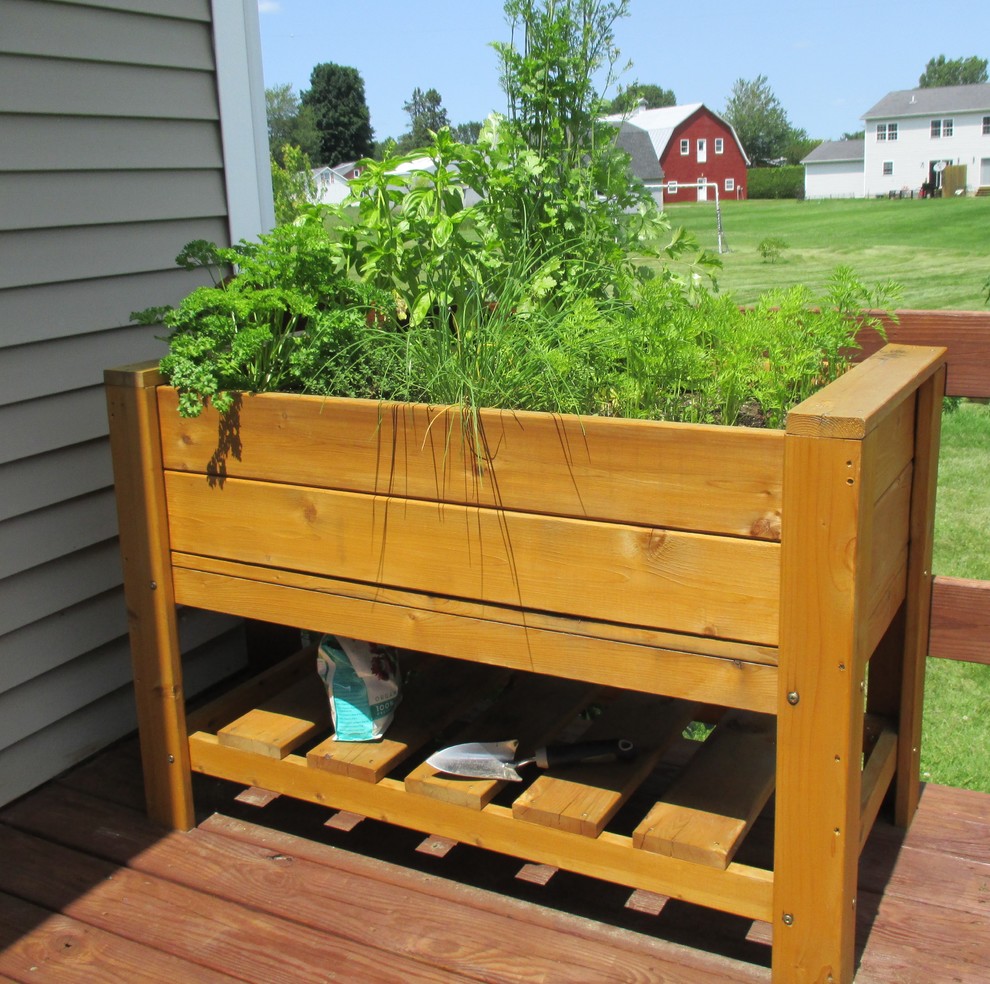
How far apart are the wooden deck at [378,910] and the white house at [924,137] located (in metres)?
57.4

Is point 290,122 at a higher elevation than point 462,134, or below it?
higher

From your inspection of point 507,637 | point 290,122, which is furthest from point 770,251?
point 290,122

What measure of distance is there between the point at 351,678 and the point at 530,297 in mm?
776

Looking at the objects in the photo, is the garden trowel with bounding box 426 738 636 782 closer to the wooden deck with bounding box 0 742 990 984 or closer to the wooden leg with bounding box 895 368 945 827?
the wooden deck with bounding box 0 742 990 984

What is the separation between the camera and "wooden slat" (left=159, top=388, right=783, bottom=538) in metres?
1.39

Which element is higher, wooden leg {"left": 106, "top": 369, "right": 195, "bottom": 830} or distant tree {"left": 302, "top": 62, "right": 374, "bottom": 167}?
distant tree {"left": 302, "top": 62, "right": 374, "bottom": 167}

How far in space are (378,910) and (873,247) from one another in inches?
804

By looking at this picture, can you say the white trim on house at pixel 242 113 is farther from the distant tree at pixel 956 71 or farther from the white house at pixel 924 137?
the distant tree at pixel 956 71

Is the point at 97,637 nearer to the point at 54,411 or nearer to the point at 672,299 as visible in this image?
the point at 54,411

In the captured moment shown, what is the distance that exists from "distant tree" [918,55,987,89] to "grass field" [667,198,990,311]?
198ft

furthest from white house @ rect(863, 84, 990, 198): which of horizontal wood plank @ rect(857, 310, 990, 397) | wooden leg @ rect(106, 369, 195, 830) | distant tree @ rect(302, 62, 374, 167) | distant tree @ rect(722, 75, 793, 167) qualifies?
wooden leg @ rect(106, 369, 195, 830)

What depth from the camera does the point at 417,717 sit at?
2.06 m

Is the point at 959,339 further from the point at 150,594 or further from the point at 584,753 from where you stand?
the point at 150,594

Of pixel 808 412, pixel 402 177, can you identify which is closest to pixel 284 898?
pixel 808 412
